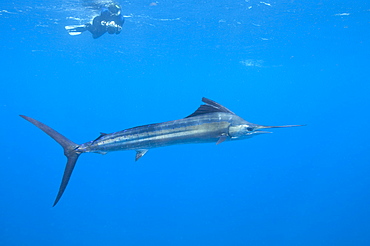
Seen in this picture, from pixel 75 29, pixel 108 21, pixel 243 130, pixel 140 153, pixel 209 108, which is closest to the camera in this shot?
pixel 243 130

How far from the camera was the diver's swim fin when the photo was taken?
1347cm

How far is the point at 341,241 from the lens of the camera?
493 inches

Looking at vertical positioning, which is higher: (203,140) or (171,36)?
(171,36)

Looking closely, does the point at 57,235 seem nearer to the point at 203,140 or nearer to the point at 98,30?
the point at 98,30

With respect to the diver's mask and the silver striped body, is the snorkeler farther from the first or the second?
the silver striped body

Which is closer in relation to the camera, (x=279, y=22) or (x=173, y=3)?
(x=173, y=3)

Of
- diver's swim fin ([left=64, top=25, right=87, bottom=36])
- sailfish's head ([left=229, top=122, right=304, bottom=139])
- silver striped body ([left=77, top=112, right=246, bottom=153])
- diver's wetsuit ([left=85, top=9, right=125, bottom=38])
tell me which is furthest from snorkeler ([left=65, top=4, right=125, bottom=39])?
sailfish's head ([left=229, top=122, right=304, bottom=139])

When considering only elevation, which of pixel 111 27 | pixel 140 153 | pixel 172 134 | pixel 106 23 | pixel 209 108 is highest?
pixel 106 23

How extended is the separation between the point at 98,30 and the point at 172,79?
18.7 meters

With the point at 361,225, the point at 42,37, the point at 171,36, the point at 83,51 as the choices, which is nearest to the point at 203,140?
the point at 171,36

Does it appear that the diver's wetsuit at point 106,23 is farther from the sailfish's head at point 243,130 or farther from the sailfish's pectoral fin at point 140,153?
the sailfish's head at point 243,130

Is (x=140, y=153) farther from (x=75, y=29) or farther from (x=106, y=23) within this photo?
(x=75, y=29)

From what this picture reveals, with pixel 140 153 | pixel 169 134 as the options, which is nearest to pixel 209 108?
pixel 169 134

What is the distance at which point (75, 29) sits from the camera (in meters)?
14.0
